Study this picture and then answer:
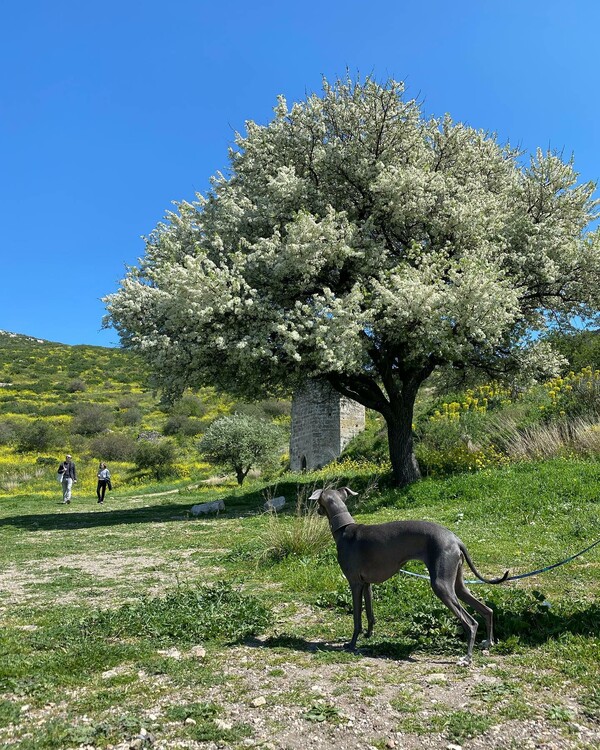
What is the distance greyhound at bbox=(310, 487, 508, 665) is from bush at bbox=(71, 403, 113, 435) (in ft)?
156

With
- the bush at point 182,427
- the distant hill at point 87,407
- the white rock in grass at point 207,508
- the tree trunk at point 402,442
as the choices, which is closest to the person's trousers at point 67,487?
the white rock in grass at point 207,508

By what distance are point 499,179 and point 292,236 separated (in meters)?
7.16

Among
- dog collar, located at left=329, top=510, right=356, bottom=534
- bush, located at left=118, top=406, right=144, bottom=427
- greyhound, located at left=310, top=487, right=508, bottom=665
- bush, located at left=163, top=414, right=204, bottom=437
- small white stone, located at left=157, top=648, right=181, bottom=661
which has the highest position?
bush, located at left=118, top=406, right=144, bottom=427

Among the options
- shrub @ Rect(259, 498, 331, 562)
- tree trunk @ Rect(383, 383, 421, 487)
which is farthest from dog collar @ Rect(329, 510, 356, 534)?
tree trunk @ Rect(383, 383, 421, 487)

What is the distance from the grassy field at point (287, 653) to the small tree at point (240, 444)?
59.8 ft

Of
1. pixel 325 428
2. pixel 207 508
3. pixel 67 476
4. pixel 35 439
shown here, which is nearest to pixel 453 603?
pixel 207 508

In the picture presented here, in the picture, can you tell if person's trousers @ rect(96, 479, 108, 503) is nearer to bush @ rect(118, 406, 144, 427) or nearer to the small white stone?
the small white stone

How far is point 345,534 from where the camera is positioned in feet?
16.2

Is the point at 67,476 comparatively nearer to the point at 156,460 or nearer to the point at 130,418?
the point at 156,460

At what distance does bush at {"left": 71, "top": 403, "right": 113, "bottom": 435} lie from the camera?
4884cm

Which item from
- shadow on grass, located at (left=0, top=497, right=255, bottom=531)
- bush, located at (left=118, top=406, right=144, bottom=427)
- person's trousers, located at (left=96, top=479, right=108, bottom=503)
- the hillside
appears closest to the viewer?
shadow on grass, located at (left=0, top=497, right=255, bottom=531)

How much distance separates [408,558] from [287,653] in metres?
1.19

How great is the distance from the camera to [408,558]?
457cm

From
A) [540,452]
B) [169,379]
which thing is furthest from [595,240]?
[169,379]
